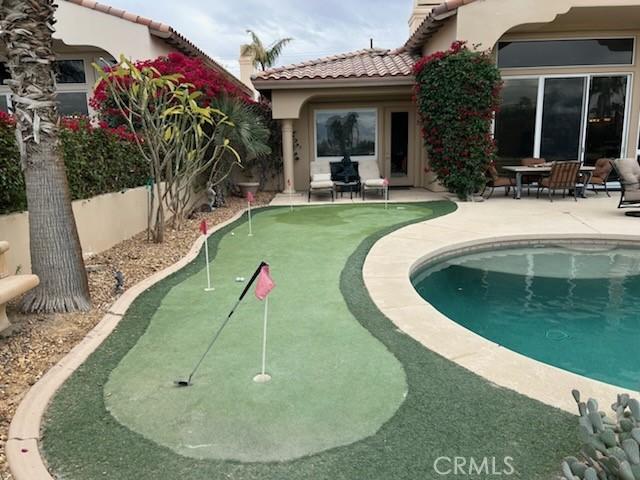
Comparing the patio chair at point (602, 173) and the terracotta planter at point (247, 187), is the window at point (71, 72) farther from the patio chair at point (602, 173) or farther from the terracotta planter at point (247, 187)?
the patio chair at point (602, 173)

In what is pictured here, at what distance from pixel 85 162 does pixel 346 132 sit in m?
10.5

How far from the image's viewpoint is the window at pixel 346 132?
16.0 metres

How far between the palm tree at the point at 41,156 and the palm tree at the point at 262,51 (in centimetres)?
2944

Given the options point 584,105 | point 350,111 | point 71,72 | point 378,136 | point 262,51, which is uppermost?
point 262,51

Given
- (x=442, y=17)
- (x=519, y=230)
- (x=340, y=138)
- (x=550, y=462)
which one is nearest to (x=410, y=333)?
(x=550, y=462)

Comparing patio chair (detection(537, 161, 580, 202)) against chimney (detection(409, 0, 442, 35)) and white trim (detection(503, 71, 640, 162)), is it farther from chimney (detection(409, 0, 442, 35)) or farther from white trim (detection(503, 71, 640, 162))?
chimney (detection(409, 0, 442, 35))

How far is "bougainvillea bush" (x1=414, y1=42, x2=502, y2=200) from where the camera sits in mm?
11523

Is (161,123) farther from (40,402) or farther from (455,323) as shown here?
(455,323)

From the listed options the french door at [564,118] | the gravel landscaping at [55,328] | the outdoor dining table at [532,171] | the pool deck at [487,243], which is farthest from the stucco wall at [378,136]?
the gravel landscaping at [55,328]

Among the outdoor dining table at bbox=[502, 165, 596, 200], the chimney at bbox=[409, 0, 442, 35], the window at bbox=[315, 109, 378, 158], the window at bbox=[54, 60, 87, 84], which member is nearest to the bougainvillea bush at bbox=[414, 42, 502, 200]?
the outdoor dining table at bbox=[502, 165, 596, 200]

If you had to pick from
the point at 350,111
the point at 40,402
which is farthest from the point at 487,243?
the point at 350,111

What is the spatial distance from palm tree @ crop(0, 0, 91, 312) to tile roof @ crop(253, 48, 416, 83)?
9912 millimetres

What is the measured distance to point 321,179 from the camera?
1409cm

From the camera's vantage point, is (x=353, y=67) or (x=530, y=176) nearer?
(x=530, y=176)
